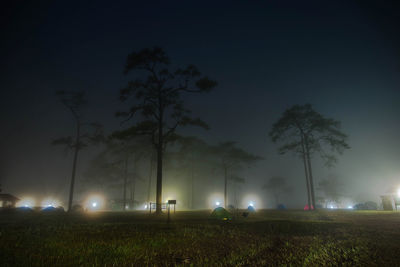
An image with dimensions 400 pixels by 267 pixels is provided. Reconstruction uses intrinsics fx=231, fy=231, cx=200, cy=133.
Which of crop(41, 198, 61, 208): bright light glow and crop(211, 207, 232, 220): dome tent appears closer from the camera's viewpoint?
crop(211, 207, 232, 220): dome tent

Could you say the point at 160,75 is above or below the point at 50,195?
above

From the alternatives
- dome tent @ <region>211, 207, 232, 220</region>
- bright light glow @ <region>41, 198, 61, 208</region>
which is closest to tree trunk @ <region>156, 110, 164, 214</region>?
dome tent @ <region>211, 207, 232, 220</region>

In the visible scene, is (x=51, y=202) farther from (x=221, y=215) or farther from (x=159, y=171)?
(x=221, y=215)

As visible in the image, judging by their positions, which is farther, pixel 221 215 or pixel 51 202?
pixel 51 202

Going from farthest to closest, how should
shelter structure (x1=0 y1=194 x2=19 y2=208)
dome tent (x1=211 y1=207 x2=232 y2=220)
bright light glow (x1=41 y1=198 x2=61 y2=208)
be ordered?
bright light glow (x1=41 y1=198 x2=61 y2=208) → shelter structure (x1=0 y1=194 x2=19 y2=208) → dome tent (x1=211 y1=207 x2=232 y2=220)

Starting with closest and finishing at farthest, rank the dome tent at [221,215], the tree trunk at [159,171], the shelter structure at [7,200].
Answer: the dome tent at [221,215] < the tree trunk at [159,171] < the shelter structure at [7,200]

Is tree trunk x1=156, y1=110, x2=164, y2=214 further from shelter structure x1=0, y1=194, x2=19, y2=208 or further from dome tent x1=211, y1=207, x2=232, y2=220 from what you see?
shelter structure x1=0, y1=194, x2=19, y2=208

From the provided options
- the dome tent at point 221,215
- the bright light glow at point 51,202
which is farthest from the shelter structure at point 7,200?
the dome tent at point 221,215

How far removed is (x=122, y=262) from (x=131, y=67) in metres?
22.6

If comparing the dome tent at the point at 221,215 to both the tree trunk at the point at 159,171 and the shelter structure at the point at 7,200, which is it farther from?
the shelter structure at the point at 7,200

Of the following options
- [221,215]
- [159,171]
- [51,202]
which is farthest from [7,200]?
[221,215]

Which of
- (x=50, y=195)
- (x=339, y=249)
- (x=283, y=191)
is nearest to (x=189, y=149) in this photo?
(x=339, y=249)

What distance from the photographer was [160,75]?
25031mm

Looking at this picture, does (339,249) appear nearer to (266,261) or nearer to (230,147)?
(266,261)
